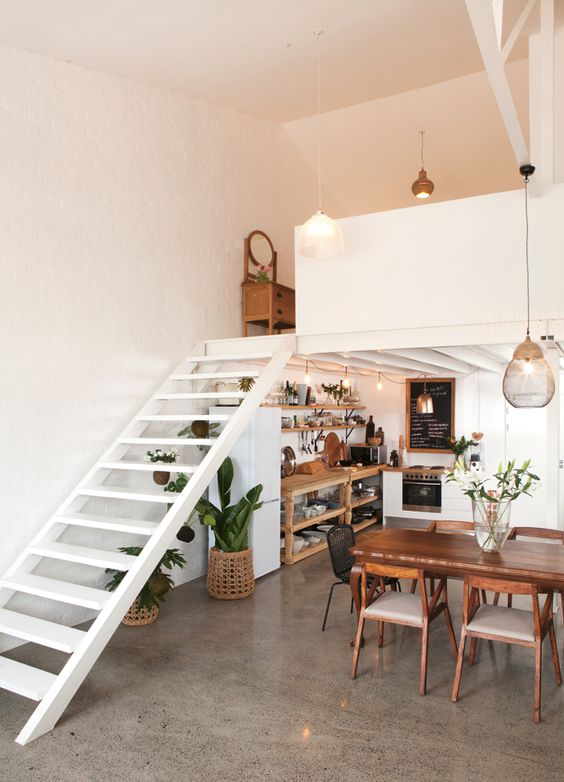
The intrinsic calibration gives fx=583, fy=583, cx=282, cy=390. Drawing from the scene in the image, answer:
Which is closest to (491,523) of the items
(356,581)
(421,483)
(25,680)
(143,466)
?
(356,581)

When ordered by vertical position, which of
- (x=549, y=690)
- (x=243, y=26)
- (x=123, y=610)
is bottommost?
(x=549, y=690)

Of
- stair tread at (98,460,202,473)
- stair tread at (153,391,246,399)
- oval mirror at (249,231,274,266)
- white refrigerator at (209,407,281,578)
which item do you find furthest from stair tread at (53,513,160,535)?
oval mirror at (249,231,274,266)

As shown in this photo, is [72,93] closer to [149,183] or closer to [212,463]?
[149,183]

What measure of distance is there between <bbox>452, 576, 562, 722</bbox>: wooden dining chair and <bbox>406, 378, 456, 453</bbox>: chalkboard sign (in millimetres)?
5207

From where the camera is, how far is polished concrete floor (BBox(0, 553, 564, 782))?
2.97 metres

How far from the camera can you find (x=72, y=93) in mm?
4844

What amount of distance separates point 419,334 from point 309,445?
12.4ft

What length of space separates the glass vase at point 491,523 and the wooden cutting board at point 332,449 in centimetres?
461

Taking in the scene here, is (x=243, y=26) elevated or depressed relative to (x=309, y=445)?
elevated

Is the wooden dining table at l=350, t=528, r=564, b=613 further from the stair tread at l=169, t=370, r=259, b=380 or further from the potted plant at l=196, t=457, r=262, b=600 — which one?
the stair tread at l=169, t=370, r=259, b=380

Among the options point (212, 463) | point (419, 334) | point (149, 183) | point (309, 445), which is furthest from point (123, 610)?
point (309, 445)

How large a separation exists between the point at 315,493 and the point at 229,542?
9.37 ft

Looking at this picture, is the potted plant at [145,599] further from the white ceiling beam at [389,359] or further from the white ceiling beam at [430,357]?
the white ceiling beam at [430,357]

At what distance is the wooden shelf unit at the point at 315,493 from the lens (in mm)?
6684
